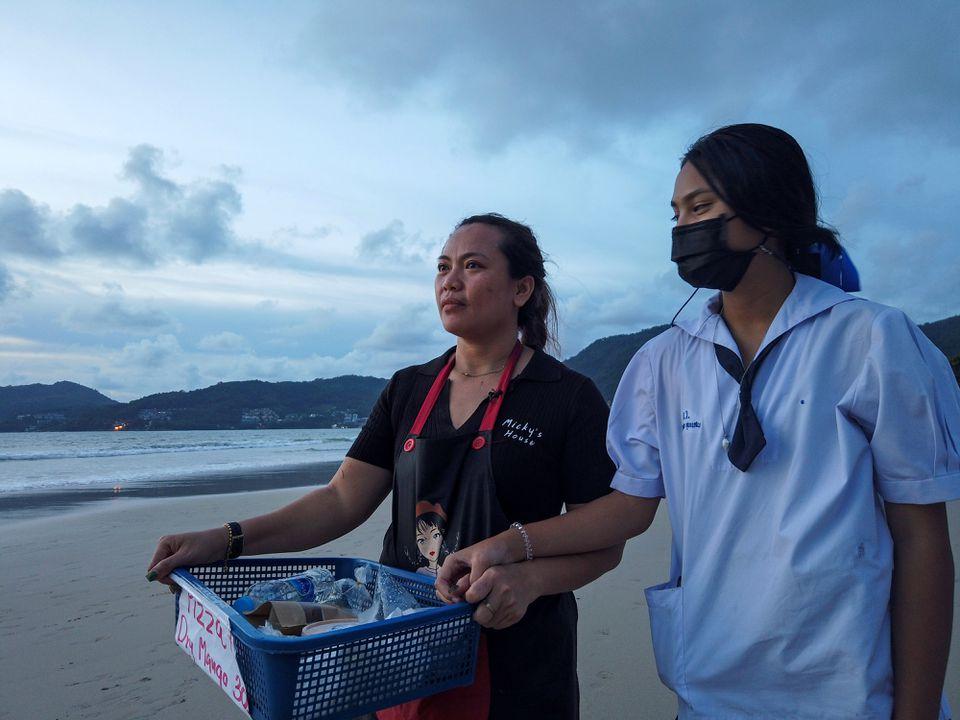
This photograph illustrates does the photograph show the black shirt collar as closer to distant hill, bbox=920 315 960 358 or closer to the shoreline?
the shoreline

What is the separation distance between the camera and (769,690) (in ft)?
4.88

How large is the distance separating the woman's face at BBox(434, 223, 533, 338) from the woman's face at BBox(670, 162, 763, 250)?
0.70 m

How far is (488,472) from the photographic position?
201 centimetres

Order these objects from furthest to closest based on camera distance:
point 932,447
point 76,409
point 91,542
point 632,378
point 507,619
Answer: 1. point 76,409
2. point 91,542
3. point 632,378
4. point 507,619
5. point 932,447

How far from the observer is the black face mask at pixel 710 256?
5.43 ft

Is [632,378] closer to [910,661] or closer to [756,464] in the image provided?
[756,464]

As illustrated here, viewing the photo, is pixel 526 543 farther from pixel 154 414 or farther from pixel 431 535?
pixel 154 414

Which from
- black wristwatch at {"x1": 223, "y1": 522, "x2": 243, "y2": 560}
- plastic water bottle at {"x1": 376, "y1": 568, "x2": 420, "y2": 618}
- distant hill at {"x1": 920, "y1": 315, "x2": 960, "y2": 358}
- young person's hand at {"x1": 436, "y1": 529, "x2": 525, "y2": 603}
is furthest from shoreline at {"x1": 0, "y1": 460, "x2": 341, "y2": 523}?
distant hill at {"x1": 920, "y1": 315, "x2": 960, "y2": 358}

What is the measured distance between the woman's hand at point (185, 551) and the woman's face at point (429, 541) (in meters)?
0.60

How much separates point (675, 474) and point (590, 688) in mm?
2744

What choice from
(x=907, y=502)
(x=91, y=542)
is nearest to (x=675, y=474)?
(x=907, y=502)

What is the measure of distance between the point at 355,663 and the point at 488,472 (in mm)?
718

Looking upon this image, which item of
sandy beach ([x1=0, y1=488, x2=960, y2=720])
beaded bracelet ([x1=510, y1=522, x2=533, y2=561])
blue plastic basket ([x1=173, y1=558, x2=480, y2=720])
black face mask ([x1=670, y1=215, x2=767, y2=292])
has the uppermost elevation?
black face mask ([x1=670, y1=215, x2=767, y2=292])

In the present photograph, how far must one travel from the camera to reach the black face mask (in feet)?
5.43
